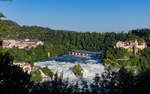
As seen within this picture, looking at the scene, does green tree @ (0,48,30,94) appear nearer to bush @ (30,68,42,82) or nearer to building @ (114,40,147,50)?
bush @ (30,68,42,82)

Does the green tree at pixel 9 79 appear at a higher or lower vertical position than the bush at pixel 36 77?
higher

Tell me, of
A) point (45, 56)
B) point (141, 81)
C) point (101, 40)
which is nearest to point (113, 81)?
point (141, 81)

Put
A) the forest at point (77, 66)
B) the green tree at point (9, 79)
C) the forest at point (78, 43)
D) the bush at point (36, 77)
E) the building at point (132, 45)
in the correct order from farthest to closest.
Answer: the building at point (132, 45) → the forest at point (78, 43) → the bush at point (36, 77) → the forest at point (77, 66) → the green tree at point (9, 79)

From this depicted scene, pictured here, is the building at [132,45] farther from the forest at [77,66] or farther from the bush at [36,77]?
the bush at [36,77]

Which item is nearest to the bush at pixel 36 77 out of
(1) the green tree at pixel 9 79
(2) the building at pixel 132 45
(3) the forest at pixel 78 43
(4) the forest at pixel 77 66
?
(4) the forest at pixel 77 66

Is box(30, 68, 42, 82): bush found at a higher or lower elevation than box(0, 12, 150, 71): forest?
lower

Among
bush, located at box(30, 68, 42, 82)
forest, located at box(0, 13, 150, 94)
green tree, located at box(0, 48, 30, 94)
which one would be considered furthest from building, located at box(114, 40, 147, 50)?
green tree, located at box(0, 48, 30, 94)

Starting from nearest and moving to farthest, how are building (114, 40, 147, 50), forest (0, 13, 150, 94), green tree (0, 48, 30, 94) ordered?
1. green tree (0, 48, 30, 94)
2. forest (0, 13, 150, 94)
3. building (114, 40, 147, 50)

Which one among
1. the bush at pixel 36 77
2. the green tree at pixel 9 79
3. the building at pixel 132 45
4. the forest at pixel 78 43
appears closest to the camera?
the green tree at pixel 9 79

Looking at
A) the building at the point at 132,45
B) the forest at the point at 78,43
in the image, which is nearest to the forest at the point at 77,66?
the forest at the point at 78,43

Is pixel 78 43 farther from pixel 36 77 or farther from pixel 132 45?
pixel 36 77

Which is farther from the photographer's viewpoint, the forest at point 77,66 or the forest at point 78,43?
the forest at point 78,43

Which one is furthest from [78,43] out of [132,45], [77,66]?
[77,66]

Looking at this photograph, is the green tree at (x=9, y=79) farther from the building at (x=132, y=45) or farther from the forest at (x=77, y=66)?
the building at (x=132, y=45)
